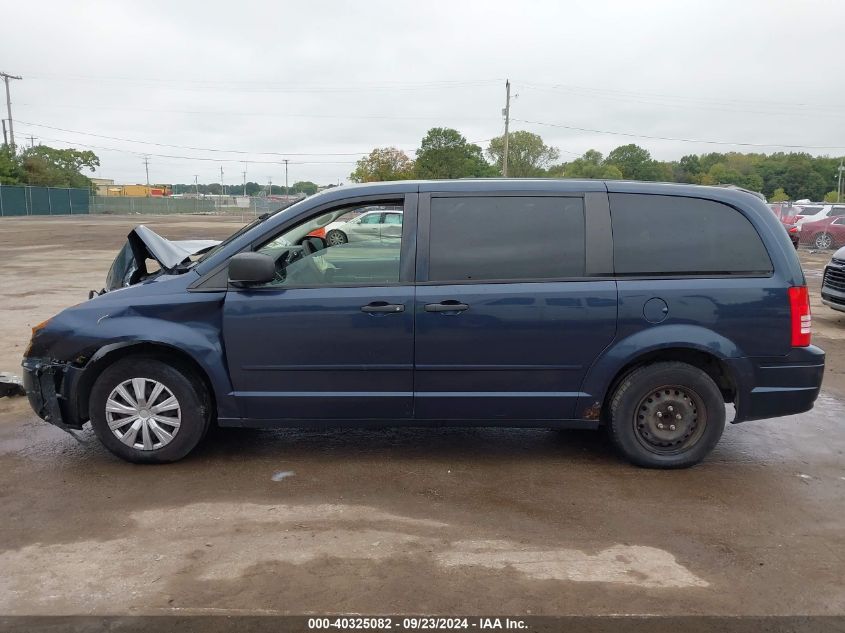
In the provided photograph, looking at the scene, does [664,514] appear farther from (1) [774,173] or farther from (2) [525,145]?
(1) [774,173]

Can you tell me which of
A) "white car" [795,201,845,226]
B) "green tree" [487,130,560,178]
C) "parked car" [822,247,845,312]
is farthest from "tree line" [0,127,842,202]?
"parked car" [822,247,845,312]

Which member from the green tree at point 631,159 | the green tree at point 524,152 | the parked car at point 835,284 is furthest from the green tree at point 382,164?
the parked car at point 835,284

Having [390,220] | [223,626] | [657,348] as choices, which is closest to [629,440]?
[657,348]

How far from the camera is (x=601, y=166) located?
75312mm

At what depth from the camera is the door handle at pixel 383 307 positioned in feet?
14.4

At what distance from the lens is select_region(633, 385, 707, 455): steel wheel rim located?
4.59 meters

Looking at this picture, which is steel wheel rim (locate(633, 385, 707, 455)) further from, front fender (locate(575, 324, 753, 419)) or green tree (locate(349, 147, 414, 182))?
green tree (locate(349, 147, 414, 182))

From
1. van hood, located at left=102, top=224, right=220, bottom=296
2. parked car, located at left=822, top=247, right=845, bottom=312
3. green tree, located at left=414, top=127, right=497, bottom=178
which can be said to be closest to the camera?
van hood, located at left=102, top=224, right=220, bottom=296

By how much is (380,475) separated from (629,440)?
1621 mm

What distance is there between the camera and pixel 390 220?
4.61 m

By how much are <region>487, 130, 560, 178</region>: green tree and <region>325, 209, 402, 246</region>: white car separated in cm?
6936

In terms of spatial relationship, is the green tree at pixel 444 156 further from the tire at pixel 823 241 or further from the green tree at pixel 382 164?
the tire at pixel 823 241

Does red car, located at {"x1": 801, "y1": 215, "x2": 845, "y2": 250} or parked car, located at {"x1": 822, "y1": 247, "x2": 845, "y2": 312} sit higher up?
red car, located at {"x1": 801, "y1": 215, "x2": 845, "y2": 250}

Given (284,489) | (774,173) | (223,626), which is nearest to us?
(223,626)
